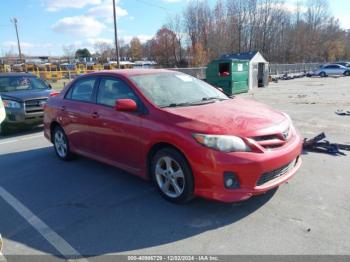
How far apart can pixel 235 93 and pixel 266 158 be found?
54.5 ft

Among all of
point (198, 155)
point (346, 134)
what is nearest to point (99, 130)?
point (198, 155)

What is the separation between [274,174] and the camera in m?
3.74

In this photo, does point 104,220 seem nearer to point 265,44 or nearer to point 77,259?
point 77,259

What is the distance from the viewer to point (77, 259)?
304 cm

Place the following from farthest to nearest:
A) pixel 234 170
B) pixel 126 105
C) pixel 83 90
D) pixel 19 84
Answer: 1. pixel 19 84
2. pixel 83 90
3. pixel 126 105
4. pixel 234 170

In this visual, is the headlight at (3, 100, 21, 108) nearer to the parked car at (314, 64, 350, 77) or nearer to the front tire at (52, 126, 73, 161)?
the front tire at (52, 126, 73, 161)

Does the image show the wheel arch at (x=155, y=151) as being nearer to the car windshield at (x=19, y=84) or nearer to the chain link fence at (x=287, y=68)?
the car windshield at (x=19, y=84)

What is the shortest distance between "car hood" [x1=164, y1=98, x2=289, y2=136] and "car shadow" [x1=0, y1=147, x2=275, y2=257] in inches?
36.6

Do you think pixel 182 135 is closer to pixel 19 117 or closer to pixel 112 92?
pixel 112 92

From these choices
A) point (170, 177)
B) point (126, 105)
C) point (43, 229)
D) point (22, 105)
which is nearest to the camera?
point (43, 229)

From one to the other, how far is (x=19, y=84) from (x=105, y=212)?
7747 mm

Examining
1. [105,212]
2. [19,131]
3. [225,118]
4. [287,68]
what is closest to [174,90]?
[225,118]

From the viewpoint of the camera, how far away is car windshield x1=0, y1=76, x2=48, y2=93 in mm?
10008

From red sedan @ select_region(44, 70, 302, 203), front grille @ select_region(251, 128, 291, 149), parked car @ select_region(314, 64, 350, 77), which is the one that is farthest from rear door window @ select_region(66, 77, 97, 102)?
parked car @ select_region(314, 64, 350, 77)
